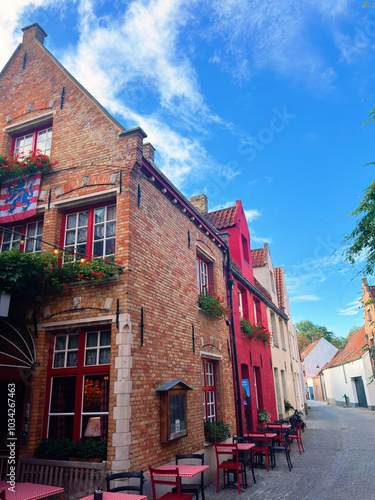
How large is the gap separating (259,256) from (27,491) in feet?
55.4

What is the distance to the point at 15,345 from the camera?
6359mm

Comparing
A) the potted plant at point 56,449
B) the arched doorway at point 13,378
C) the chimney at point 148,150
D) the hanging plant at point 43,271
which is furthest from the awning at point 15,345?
the chimney at point 148,150

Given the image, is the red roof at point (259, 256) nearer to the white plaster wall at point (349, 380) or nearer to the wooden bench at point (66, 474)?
the white plaster wall at point (349, 380)

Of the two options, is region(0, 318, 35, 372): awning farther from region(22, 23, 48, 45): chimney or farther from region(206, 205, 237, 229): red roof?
region(206, 205, 237, 229): red roof

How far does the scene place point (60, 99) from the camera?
8.55m

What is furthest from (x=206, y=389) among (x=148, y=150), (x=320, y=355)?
(x=320, y=355)

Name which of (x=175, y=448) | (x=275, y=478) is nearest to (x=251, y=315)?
(x=275, y=478)

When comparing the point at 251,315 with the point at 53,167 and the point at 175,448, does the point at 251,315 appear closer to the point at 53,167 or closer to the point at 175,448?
the point at 175,448

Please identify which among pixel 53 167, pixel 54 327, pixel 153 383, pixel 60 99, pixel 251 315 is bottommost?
pixel 153 383

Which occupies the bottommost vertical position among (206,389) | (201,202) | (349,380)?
(206,389)

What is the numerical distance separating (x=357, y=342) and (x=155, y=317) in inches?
1407

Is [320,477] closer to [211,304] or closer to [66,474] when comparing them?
[211,304]

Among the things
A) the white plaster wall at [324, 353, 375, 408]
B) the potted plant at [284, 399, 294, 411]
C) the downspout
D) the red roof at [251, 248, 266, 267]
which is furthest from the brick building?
the white plaster wall at [324, 353, 375, 408]

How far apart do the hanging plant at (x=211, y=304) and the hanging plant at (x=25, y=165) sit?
505 cm
